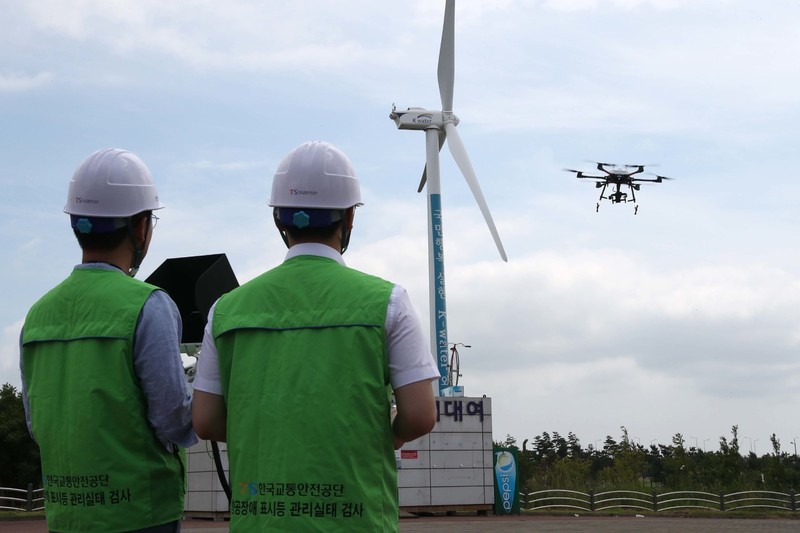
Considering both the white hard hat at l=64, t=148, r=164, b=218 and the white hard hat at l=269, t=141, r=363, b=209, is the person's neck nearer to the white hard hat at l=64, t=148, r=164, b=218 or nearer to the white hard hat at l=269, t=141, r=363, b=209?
the white hard hat at l=64, t=148, r=164, b=218

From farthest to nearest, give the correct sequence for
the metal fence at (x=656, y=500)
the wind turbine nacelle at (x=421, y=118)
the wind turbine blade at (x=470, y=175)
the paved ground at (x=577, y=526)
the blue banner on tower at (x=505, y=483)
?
the wind turbine nacelle at (x=421, y=118) < the wind turbine blade at (x=470, y=175) < the blue banner on tower at (x=505, y=483) < the metal fence at (x=656, y=500) < the paved ground at (x=577, y=526)

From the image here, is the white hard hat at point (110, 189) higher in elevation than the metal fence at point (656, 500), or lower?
higher

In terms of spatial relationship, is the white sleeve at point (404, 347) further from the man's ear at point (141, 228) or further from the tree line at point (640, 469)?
the tree line at point (640, 469)

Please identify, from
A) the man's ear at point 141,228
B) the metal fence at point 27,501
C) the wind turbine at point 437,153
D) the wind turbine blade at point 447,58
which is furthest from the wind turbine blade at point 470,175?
the man's ear at point 141,228

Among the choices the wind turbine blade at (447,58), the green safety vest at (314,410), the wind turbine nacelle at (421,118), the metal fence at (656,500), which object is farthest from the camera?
the wind turbine nacelle at (421,118)

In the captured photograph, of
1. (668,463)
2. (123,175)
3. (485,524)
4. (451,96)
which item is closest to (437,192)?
(451,96)

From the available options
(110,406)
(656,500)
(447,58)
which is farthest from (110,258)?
(447,58)
